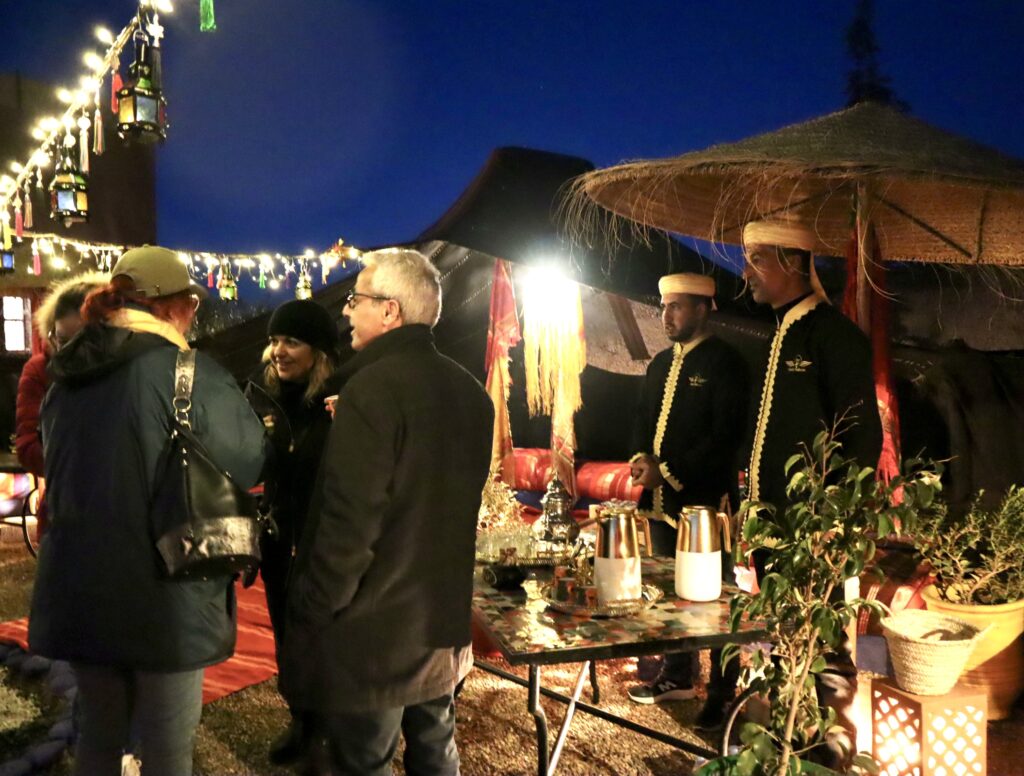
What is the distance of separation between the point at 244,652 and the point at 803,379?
2827 mm

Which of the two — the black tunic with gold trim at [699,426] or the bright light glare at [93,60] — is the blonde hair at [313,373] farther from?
the bright light glare at [93,60]

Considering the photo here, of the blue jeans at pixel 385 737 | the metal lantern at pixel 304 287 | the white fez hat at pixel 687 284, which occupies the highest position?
the metal lantern at pixel 304 287

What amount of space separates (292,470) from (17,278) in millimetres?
12437

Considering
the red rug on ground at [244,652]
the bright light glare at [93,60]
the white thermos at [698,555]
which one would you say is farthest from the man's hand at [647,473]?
the bright light glare at [93,60]

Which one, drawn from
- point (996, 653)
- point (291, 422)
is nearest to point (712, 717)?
point (996, 653)

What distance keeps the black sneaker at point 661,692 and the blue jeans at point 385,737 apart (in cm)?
147

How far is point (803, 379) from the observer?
259cm

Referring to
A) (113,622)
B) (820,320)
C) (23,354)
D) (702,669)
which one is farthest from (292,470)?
(23,354)

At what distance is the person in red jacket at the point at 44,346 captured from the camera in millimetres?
3232

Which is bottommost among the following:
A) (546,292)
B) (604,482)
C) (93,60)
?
(604,482)

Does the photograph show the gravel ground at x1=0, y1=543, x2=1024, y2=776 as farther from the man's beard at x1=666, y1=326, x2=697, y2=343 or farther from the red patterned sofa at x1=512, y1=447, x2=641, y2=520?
the red patterned sofa at x1=512, y1=447, x2=641, y2=520

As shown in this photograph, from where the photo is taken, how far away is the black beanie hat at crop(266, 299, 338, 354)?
2.73 metres

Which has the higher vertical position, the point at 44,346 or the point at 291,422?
the point at 44,346

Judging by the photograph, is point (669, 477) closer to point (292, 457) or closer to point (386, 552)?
point (292, 457)
